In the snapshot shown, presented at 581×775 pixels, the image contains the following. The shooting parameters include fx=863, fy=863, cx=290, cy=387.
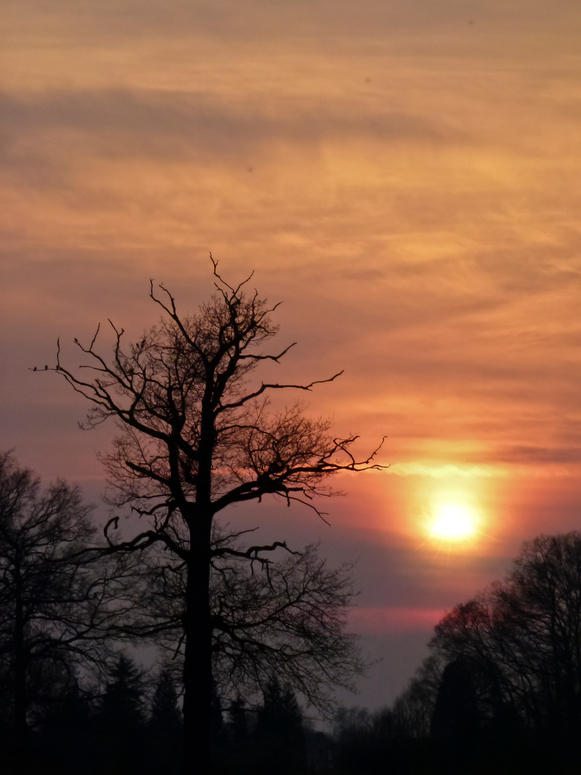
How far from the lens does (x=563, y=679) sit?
5259 cm

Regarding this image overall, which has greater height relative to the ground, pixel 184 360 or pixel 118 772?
pixel 184 360

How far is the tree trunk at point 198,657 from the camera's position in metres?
16.3

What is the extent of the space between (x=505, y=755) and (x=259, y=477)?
681 inches

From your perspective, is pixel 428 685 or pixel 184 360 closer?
pixel 184 360

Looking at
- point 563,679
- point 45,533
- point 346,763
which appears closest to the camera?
point 346,763

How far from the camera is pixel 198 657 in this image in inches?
661

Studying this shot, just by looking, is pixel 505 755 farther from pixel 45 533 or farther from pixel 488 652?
pixel 488 652

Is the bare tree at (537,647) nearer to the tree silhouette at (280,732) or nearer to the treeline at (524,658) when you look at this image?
the treeline at (524,658)

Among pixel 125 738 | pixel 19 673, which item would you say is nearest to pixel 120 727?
pixel 125 738

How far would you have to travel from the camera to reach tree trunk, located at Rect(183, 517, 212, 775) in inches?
641

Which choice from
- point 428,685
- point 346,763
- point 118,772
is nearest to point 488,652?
point 428,685

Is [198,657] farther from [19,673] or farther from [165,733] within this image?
[165,733]

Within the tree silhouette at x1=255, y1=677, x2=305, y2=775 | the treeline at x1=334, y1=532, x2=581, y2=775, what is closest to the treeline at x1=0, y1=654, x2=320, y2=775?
the tree silhouette at x1=255, y1=677, x2=305, y2=775

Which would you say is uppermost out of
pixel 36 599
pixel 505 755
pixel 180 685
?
pixel 36 599
